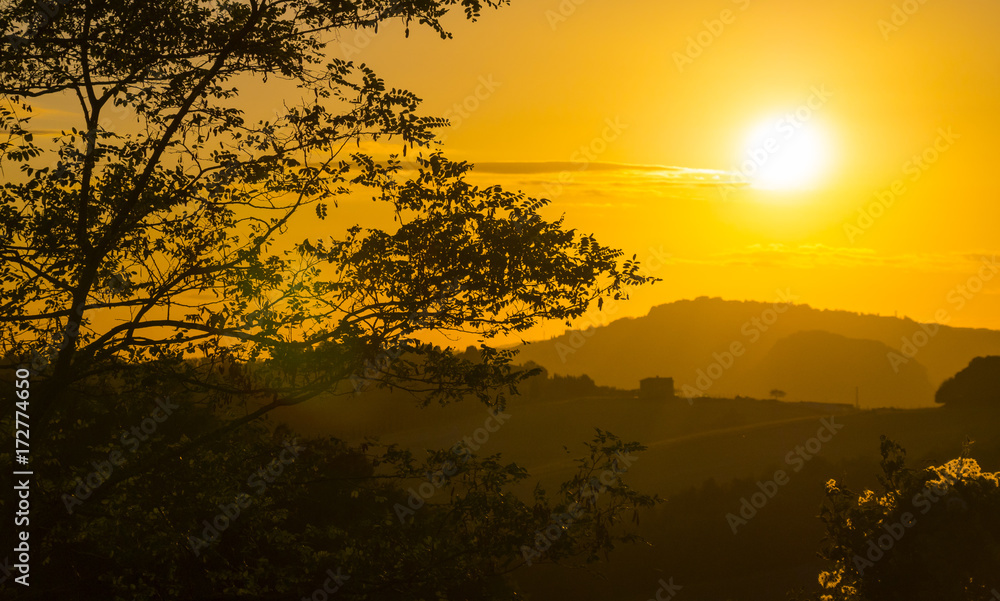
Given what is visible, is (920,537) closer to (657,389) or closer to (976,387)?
(976,387)

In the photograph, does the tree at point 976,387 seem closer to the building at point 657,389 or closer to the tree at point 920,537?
the building at point 657,389

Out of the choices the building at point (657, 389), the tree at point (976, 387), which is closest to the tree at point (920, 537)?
the tree at point (976, 387)

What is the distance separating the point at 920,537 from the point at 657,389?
130699 millimetres

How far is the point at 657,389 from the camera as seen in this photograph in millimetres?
150375

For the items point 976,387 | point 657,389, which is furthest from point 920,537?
point 657,389

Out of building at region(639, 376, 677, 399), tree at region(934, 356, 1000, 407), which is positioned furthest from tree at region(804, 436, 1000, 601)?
building at region(639, 376, 677, 399)

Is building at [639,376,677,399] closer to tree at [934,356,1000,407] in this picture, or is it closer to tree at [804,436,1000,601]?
tree at [934,356,1000,407]

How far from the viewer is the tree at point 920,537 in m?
20.2

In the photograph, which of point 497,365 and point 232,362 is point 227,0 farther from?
point 497,365

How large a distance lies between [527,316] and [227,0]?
19.5 feet

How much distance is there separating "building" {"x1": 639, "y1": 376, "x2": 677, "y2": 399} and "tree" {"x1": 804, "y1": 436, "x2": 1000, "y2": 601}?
126186mm

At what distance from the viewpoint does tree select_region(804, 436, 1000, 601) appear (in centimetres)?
2020

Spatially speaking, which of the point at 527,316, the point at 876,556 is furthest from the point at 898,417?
the point at 527,316

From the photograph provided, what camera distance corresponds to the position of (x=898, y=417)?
107812 mm
